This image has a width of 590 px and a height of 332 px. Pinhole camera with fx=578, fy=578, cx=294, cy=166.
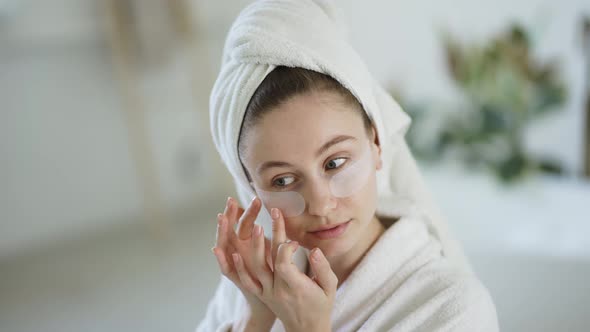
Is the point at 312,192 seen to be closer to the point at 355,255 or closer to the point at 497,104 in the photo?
the point at 355,255

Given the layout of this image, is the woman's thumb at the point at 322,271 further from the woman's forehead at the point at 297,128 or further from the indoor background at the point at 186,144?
the indoor background at the point at 186,144

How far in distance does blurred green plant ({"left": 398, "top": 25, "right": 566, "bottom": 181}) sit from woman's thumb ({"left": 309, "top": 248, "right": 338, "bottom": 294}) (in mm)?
1658

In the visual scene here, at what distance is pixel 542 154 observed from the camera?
2221 mm

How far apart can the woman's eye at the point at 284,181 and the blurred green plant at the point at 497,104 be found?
1.62 m

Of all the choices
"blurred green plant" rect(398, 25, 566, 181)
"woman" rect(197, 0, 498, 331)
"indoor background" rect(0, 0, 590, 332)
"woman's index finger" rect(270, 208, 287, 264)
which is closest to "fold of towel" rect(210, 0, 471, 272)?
"woman" rect(197, 0, 498, 331)

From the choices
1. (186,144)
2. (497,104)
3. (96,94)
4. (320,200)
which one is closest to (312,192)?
(320,200)

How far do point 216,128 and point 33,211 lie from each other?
1.98 metres

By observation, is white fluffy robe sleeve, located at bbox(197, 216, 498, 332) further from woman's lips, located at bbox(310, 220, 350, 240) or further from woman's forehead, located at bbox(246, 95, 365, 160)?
woman's forehead, located at bbox(246, 95, 365, 160)

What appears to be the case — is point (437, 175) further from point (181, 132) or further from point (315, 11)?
point (315, 11)

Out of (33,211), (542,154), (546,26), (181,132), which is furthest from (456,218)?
(33,211)

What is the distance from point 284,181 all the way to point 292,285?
15cm

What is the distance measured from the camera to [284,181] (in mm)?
832

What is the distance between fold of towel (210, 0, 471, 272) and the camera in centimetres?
81

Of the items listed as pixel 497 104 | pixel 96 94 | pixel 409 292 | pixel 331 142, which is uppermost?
pixel 96 94
